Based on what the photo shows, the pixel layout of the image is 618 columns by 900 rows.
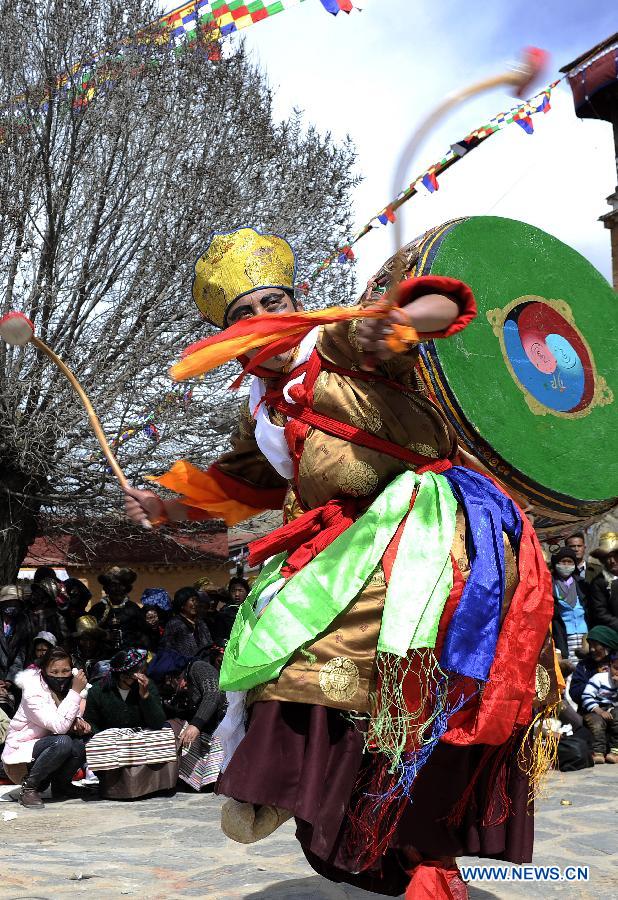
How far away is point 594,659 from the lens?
7.22 metres

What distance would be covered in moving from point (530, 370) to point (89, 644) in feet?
16.8

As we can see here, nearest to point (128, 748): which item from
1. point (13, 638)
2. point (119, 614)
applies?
point (13, 638)

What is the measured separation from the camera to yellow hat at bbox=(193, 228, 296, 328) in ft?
9.25

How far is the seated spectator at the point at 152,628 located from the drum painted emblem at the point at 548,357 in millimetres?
4611

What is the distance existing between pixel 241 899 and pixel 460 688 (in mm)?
1263

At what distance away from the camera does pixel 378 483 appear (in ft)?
8.05

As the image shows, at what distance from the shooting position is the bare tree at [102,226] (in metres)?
8.42

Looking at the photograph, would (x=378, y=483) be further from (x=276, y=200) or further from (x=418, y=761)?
(x=276, y=200)

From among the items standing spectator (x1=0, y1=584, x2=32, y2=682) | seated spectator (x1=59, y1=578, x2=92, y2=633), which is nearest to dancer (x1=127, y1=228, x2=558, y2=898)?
standing spectator (x1=0, y1=584, x2=32, y2=682)

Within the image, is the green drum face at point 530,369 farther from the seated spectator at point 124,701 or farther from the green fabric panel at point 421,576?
the seated spectator at point 124,701

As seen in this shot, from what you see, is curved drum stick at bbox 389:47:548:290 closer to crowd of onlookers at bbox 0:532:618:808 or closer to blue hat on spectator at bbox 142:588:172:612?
crowd of onlookers at bbox 0:532:618:808

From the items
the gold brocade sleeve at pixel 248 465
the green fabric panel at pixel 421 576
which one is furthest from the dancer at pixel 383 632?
the gold brocade sleeve at pixel 248 465

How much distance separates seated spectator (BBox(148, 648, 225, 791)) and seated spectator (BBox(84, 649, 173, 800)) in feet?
0.46

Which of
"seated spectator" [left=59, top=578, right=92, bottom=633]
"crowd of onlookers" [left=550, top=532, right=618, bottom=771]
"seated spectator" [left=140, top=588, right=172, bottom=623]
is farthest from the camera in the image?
"seated spectator" [left=140, top=588, right=172, bottom=623]
